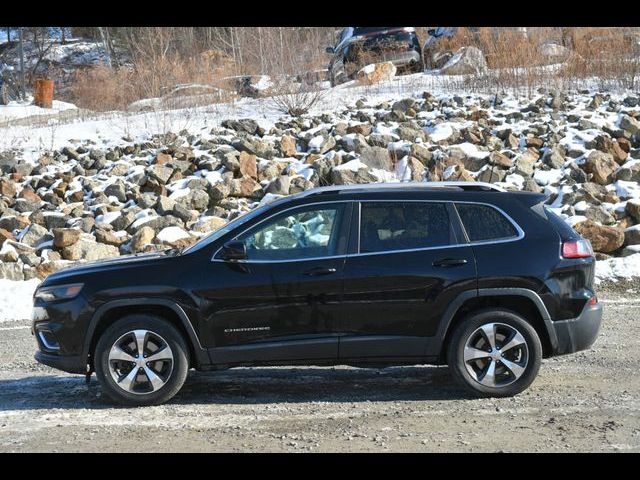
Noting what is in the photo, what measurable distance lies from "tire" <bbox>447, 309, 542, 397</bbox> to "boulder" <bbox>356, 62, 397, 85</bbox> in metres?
16.0

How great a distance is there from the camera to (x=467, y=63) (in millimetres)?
21984

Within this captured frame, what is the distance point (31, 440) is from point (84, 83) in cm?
2680

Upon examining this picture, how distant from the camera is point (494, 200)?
722cm

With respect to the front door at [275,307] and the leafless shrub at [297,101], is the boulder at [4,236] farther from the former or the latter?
the front door at [275,307]

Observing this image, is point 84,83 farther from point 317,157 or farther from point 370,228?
point 370,228

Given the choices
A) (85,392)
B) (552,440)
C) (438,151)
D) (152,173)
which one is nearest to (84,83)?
(152,173)

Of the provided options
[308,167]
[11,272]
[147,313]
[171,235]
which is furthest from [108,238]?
[147,313]

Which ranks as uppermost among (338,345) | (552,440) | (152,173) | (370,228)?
(152,173)

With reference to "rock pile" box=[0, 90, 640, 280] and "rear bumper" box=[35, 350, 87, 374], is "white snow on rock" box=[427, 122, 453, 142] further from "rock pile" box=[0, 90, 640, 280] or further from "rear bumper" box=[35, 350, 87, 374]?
"rear bumper" box=[35, 350, 87, 374]

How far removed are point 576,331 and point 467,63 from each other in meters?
15.9

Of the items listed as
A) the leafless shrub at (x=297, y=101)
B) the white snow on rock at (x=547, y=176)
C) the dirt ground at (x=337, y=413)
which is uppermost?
Answer: the leafless shrub at (x=297, y=101)

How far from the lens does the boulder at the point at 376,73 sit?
22.4 metres

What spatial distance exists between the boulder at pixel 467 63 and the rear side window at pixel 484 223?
49.2ft

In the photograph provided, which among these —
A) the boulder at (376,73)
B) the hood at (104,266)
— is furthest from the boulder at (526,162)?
the hood at (104,266)
